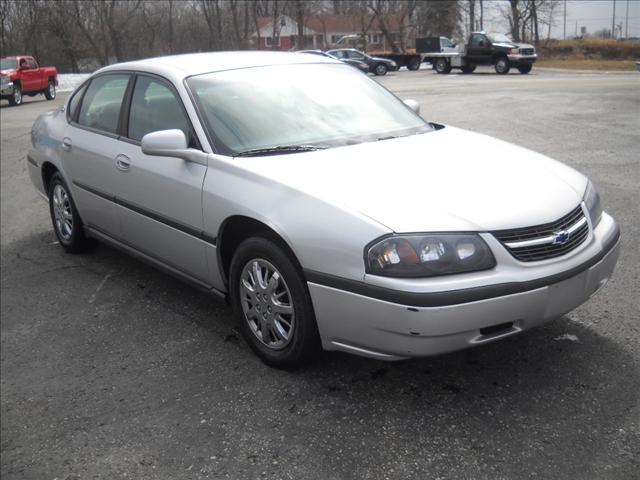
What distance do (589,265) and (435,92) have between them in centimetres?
1830

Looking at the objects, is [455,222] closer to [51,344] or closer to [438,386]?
[438,386]

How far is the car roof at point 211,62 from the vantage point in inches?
180

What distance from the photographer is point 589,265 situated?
11.0 ft

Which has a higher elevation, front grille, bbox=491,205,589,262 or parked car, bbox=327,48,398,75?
parked car, bbox=327,48,398,75

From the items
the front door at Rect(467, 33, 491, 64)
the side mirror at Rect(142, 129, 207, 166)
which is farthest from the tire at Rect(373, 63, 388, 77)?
the side mirror at Rect(142, 129, 207, 166)

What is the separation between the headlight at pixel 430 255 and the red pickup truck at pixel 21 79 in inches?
1043

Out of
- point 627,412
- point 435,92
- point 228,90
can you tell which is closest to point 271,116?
point 228,90

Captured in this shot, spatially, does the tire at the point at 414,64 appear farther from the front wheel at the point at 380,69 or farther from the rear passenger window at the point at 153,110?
the rear passenger window at the point at 153,110

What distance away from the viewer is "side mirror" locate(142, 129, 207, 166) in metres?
4.02

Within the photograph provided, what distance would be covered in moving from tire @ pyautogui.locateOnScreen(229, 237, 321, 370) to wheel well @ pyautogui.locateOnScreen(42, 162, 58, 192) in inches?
117

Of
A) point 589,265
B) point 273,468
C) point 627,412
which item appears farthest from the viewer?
point 589,265

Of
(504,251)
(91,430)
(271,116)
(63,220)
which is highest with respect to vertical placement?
(271,116)

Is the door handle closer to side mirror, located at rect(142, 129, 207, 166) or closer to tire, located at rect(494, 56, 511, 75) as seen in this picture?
side mirror, located at rect(142, 129, 207, 166)

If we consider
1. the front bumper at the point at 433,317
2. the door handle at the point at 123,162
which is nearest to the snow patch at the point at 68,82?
the door handle at the point at 123,162
